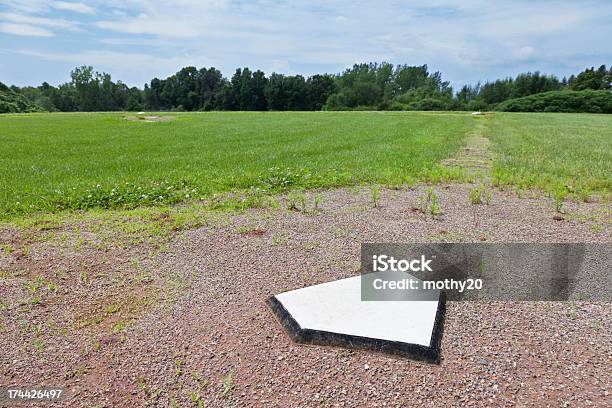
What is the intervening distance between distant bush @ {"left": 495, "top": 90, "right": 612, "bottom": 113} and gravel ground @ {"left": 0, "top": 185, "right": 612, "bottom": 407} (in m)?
63.3

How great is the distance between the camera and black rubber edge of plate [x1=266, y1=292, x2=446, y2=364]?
95.4 inches

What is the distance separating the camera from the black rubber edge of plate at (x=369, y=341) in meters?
2.42

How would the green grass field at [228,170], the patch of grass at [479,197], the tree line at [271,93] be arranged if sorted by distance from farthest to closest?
the tree line at [271,93], the green grass field at [228,170], the patch of grass at [479,197]

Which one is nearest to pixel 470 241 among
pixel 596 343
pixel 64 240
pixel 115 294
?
pixel 596 343

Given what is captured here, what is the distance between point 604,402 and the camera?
82.6 inches

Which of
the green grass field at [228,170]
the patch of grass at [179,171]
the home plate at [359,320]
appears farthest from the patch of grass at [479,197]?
the home plate at [359,320]

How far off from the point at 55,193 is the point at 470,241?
5.53 m

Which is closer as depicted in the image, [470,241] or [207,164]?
[470,241]

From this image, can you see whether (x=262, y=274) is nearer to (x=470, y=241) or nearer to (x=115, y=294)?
(x=115, y=294)

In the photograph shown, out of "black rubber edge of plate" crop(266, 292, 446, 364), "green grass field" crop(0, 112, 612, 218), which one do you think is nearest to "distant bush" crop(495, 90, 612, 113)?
"green grass field" crop(0, 112, 612, 218)

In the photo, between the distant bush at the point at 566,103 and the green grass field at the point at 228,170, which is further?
the distant bush at the point at 566,103

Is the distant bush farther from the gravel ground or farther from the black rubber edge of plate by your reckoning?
the black rubber edge of plate

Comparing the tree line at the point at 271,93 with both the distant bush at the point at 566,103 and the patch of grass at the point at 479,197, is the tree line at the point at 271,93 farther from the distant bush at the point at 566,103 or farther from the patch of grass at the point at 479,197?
the patch of grass at the point at 479,197

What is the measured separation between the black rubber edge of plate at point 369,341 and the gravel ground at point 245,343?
4 cm
